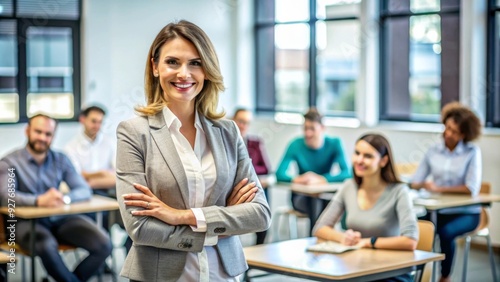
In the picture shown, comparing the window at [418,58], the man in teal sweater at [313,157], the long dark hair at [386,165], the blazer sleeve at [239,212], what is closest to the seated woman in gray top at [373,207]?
the long dark hair at [386,165]

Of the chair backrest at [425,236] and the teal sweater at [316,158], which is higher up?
the teal sweater at [316,158]

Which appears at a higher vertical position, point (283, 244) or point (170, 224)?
point (170, 224)

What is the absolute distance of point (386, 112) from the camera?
8.84 m

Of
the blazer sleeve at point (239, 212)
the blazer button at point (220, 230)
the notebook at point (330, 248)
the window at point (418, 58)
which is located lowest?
the notebook at point (330, 248)

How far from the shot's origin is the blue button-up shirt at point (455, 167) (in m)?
6.37

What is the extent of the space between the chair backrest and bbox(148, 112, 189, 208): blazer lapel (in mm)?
2426

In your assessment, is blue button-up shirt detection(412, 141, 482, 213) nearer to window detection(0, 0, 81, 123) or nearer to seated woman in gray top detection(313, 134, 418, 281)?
seated woman in gray top detection(313, 134, 418, 281)

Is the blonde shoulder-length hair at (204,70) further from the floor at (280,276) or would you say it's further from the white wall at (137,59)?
the white wall at (137,59)

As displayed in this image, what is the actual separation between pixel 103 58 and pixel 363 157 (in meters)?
5.05

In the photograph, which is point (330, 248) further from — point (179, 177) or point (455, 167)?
point (455, 167)

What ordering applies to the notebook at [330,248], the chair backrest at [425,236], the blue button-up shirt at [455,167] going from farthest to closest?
the blue button-up shirt at [455,167] < the chair backrest at [425,236] < the notebook at [330,248]

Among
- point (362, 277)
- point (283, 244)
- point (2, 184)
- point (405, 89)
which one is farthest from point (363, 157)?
point (405, 89)

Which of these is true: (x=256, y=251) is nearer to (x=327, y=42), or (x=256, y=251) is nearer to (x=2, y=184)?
(x=2, y=184)

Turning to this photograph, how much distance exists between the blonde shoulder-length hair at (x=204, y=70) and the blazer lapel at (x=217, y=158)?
4 centimetres
